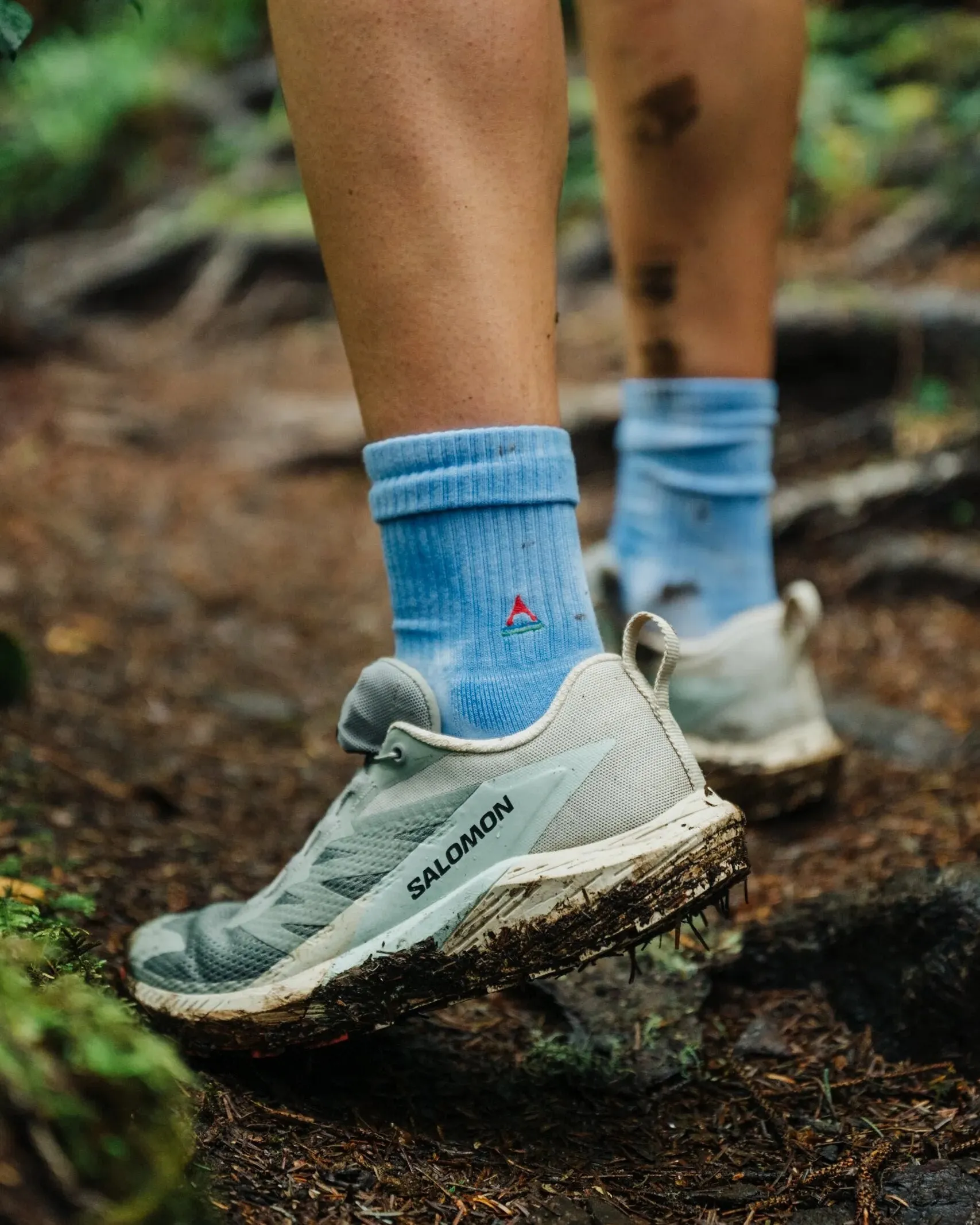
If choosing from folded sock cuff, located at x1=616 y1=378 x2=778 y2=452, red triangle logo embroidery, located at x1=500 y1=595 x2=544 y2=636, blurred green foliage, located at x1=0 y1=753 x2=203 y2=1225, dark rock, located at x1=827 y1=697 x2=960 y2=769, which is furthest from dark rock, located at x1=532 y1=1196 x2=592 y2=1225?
dark rock, located at x1=827 y1=697 x2=960 y2=769

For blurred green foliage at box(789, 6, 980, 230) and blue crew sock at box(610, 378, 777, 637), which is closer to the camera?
blue crew sock at box(610, 378, 777, 637)

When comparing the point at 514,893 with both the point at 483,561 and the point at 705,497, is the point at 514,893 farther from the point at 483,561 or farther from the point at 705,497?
the point at 705,497

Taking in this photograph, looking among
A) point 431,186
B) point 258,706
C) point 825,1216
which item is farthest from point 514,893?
point 258,706

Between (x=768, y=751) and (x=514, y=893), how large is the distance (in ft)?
3.00

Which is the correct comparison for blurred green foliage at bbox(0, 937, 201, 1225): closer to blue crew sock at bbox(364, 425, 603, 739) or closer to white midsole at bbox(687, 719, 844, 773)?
blue crew sock at bbox(364, 425, 603, 739)

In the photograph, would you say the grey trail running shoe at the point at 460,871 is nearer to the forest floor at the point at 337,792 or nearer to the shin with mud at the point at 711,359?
the forest floor at the point at 337,792

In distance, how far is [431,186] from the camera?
118 centimetres

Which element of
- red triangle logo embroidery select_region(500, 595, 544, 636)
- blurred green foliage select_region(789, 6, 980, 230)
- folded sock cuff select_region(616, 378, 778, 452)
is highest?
blurred green foliage select_region(789, 6, 980, 230)

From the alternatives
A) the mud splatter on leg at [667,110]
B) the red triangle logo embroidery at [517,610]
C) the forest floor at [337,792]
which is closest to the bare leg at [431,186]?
the red triangle logo embroidery at [517,610]

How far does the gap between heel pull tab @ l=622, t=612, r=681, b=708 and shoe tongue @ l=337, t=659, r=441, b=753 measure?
25 centimetres

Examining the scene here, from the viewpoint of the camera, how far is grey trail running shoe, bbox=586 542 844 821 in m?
1.92

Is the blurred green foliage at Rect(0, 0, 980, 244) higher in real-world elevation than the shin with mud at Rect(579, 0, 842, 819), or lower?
higher

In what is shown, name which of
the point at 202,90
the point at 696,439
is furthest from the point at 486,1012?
the point at 202,90

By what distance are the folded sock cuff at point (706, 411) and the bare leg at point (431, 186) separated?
74 centimetres
